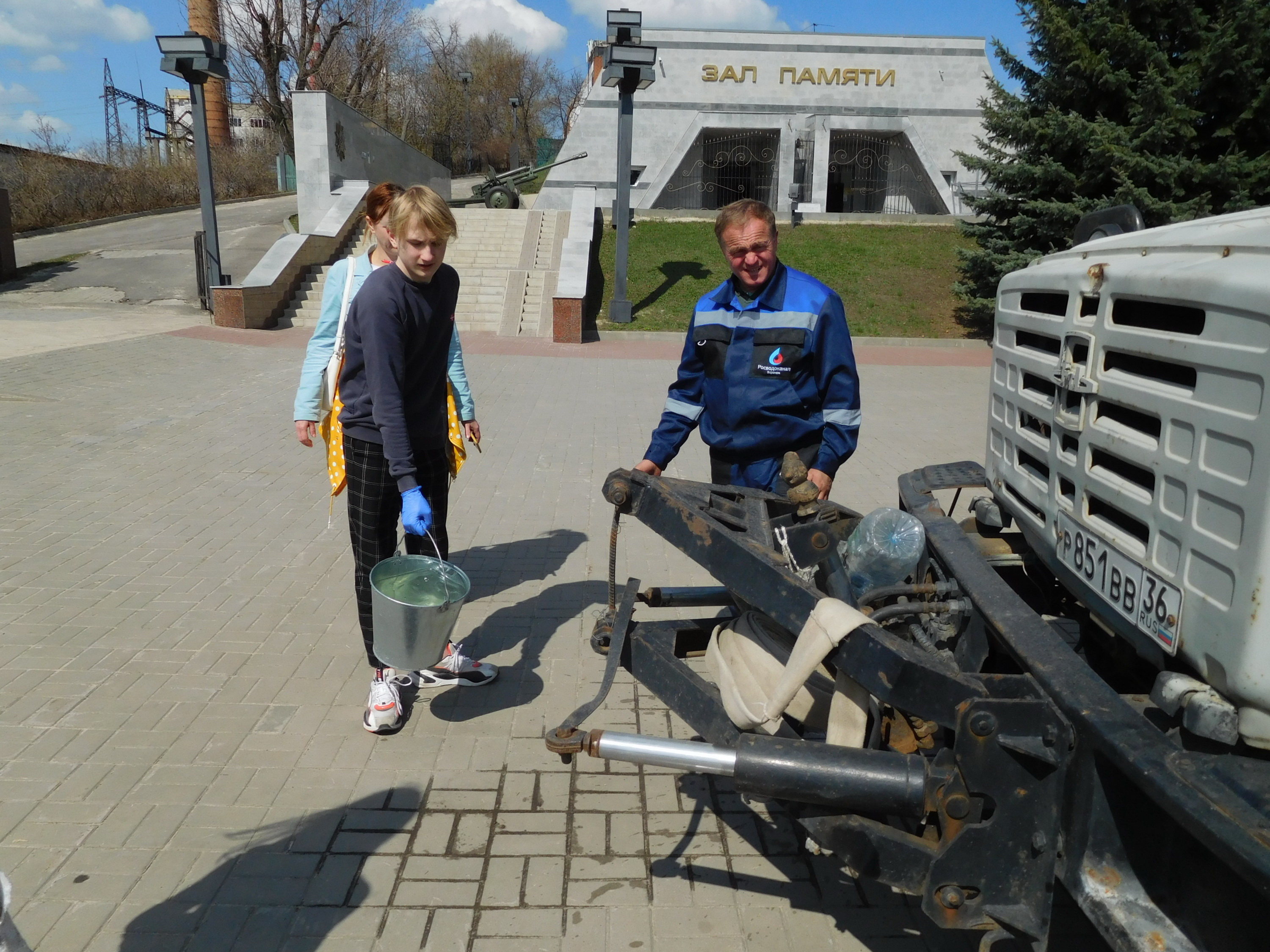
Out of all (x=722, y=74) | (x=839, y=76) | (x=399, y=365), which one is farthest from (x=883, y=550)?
(x=839, y=76)

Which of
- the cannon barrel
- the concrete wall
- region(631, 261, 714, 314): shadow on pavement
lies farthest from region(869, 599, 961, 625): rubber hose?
the cannon barrel

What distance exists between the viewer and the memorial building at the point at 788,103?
28250mm

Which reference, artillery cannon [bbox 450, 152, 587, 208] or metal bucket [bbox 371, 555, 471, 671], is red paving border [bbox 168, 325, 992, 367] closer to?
artillery cannon [bbox 450, 152, 587, 208]

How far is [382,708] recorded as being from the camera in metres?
3.72

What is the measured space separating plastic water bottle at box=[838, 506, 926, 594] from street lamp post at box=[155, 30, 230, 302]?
52.2ft

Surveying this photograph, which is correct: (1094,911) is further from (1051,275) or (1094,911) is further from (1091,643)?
(1051,275)

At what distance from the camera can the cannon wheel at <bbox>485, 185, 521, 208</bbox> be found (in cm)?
2586

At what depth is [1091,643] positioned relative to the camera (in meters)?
2.92

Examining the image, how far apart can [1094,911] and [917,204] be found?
97.6 ft

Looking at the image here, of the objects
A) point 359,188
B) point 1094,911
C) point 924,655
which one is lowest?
point 1094,911

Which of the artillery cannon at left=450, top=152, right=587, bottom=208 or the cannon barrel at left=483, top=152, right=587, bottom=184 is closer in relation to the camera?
the artillery cannon at left=450, top=152, right=587, bottom=208

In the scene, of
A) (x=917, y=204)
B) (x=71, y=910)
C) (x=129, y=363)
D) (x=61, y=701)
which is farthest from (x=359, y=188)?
(x=71, y=910)

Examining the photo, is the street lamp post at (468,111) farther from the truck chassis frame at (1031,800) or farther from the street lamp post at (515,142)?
the truck chassis frame at (1031,800)

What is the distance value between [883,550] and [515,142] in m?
50.5
